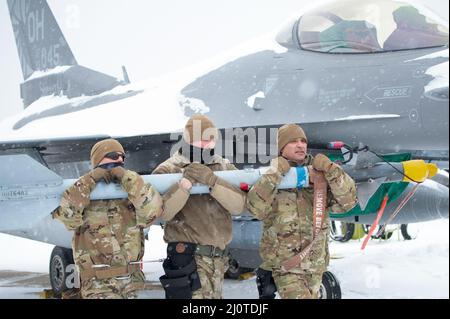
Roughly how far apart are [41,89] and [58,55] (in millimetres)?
917

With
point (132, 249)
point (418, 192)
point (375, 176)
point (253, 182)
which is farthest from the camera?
point (418, 192)

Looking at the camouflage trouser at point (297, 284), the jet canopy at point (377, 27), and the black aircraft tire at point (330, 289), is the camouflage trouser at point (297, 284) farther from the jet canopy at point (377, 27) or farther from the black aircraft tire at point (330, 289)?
the jet canopy at point (377, 27)

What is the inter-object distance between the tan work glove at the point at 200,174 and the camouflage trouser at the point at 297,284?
788mm

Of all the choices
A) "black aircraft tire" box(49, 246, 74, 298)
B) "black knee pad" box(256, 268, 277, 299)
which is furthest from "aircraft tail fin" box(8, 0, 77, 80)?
"black knee pad" box(256, 268, 277, 299)

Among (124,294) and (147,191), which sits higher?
(147,191)

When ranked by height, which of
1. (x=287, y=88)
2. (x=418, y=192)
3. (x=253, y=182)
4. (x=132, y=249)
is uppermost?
(x=287, y=88)

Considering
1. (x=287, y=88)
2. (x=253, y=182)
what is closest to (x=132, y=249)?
(x=253, y=182)

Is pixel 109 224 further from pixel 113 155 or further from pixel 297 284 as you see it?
pixel 297 284

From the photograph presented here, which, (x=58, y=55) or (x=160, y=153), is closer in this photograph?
(x=160, y=153)

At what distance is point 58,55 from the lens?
11570 mm
